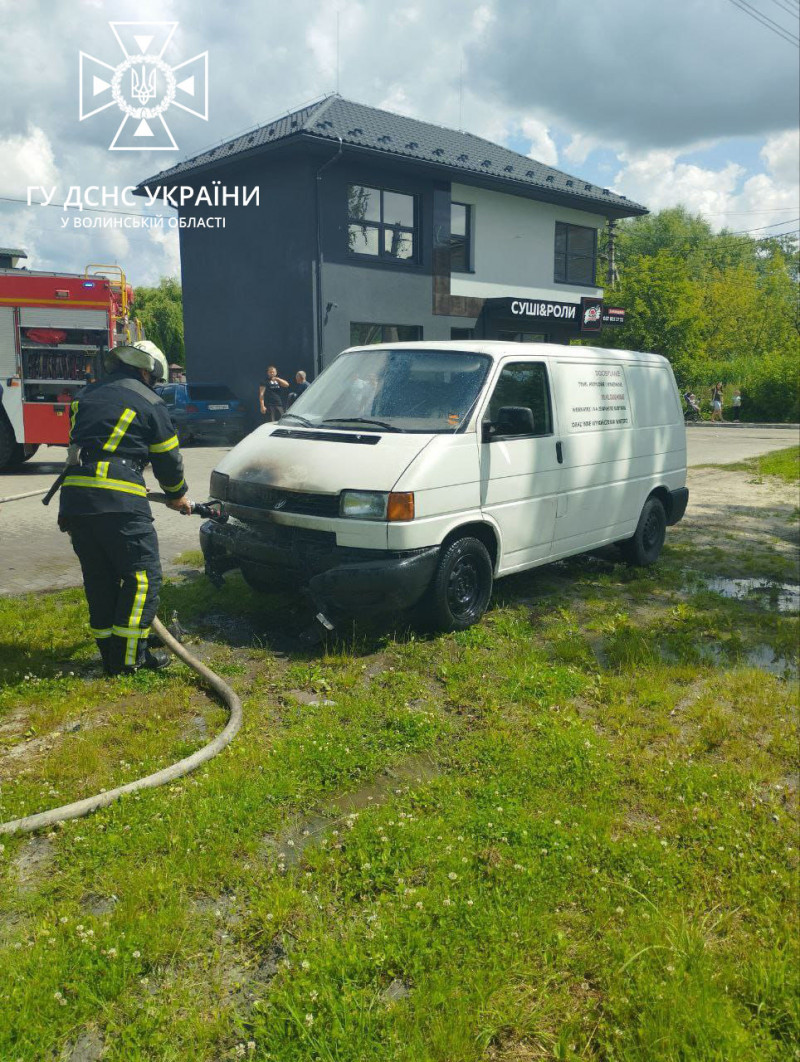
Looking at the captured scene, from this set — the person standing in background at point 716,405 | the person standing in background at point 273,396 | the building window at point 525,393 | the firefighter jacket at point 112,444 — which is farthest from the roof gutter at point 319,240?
the person standing in background at point 716,405

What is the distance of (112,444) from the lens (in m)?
5.03

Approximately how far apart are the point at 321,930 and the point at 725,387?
46.8m

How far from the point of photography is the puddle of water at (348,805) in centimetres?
348

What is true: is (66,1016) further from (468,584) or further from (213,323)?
(213,323)

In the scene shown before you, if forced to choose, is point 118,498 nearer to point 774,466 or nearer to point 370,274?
point 774,466

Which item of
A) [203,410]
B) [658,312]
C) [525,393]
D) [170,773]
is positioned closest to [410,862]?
[170,773]

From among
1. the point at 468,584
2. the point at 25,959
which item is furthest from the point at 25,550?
the point at 25,959

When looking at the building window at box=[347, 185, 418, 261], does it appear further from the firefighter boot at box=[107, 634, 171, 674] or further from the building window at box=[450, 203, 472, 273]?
the firefighter boot at box=[107, 634, 171, 674]

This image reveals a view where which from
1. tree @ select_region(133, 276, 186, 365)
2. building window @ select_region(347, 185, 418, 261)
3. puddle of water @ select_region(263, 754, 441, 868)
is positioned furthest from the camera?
tree @ select_region(133, 276, 186, 365)

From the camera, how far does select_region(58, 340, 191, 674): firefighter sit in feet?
16.5

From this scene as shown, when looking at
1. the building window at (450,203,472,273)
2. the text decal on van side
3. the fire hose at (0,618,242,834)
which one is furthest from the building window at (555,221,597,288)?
the fire hose at (0,618,242,834)

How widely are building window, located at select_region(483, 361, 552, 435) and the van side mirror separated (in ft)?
0.14

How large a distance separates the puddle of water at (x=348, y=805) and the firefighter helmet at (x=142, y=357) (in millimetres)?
2791

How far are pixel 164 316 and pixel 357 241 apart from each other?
39423mm
